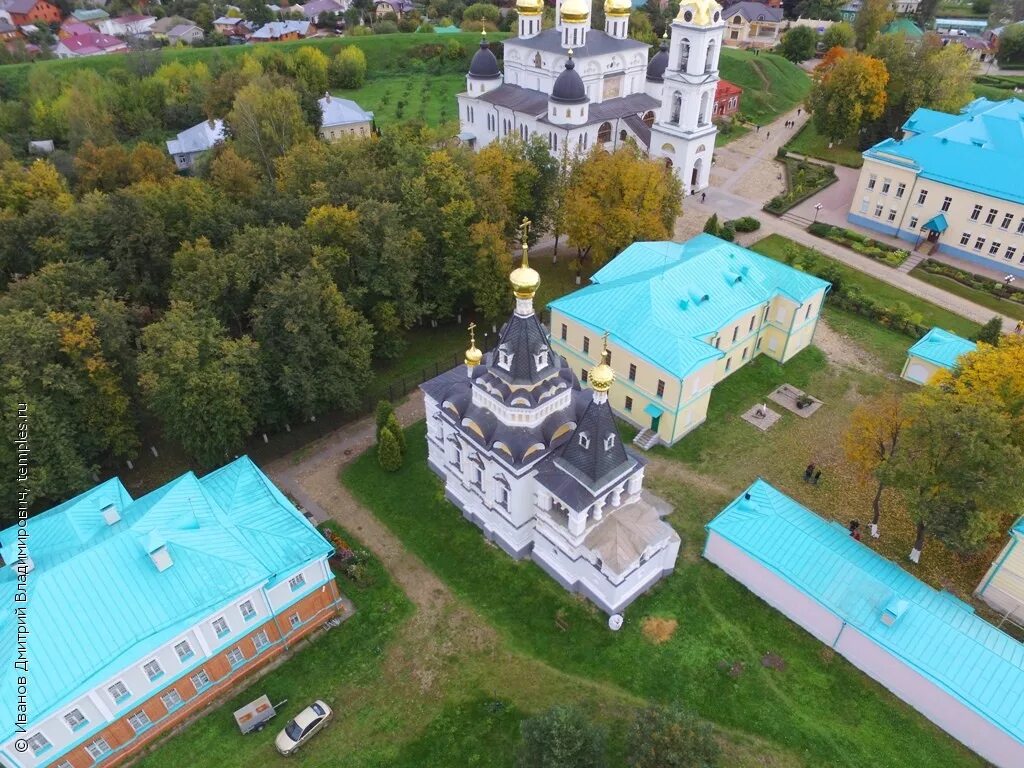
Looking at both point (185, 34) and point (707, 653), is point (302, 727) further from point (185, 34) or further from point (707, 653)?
point (185, 34)

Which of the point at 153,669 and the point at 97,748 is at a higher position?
the point at 153,669

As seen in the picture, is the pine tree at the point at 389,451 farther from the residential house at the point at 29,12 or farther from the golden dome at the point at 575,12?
the residential house at the point at 29,12

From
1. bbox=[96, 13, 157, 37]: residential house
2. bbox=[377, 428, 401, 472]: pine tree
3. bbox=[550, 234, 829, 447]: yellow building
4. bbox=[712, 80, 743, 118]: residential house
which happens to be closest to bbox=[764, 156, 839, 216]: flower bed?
bbox=[712, 80, 743, 118]: residential house

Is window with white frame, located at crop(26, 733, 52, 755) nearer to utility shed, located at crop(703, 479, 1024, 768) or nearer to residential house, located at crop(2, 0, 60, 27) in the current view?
utility shed, located at crop(703, 479, 1024, 768)

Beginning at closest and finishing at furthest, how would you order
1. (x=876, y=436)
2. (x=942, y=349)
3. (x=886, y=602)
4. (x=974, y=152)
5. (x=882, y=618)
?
(x=882, y=618), (x=886, y=602), (x=876, y=436), (x=942, y=349), (x=974, y=152)

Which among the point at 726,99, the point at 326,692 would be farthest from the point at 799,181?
the point at 326,692

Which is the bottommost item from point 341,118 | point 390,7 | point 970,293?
point 970,293

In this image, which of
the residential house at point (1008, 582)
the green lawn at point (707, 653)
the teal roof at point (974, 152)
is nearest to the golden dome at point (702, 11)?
the teal roof at point (974, 152)
